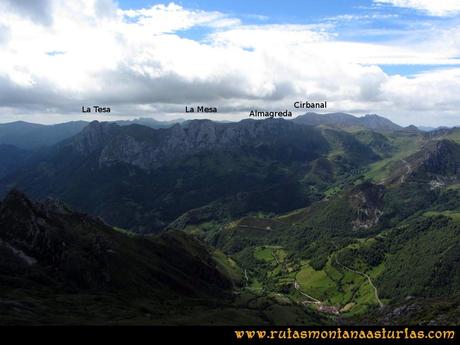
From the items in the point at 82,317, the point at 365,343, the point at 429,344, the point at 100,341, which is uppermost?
the point at 100,341

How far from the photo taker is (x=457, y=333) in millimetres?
58812

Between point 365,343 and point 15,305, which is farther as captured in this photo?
point 15,305

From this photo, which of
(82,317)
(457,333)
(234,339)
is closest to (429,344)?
(457,333)

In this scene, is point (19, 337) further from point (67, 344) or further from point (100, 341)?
point (100, 341)

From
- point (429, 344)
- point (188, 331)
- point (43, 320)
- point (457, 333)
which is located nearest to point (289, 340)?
point (188, 331)

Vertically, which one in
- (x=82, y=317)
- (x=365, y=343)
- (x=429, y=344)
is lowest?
(x=82, y=317)

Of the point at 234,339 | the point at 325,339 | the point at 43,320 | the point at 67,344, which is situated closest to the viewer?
the point at 67,344

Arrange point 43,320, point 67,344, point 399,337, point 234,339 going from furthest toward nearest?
point 43,320
point 399,337
point 234,339
point 67,344

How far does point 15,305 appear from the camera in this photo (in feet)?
609

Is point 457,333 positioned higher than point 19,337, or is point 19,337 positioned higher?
point 19,337

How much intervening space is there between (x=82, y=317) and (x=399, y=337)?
15971cm

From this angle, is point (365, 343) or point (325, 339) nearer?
point (325, 339)

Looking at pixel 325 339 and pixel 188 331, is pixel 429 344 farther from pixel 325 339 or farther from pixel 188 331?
pixel 188 331

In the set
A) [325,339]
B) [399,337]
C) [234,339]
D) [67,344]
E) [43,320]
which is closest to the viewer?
[67,344]
